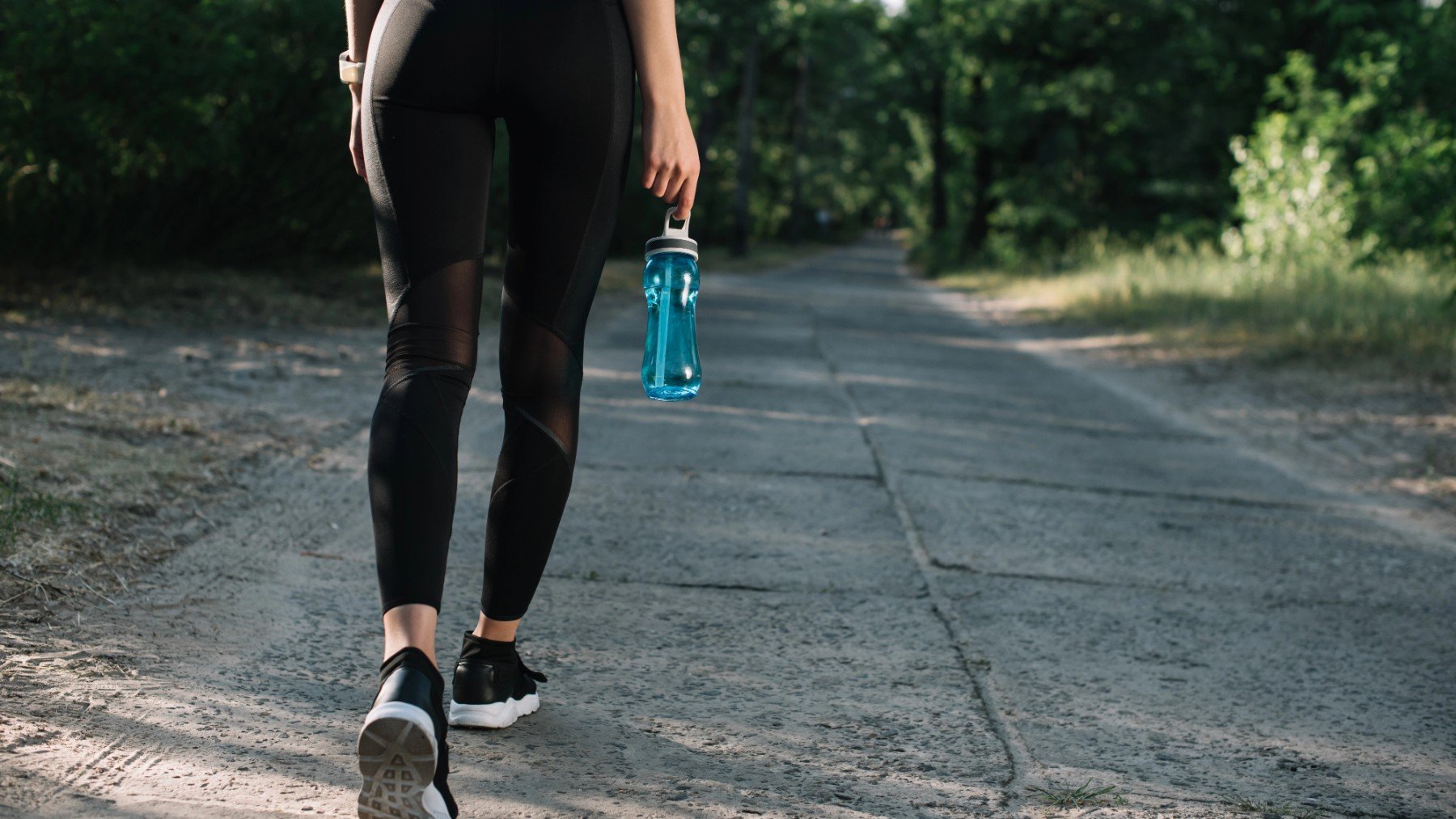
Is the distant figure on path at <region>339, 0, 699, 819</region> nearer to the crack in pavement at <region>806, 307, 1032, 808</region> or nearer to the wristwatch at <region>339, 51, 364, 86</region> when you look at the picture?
the wristwatch at <region>339, 51, 364, 86</region>

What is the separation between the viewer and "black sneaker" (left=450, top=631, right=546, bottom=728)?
88.0 inches

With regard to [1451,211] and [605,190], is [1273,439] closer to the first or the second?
[1451,211]

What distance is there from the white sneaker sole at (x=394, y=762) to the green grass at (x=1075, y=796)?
3.26ft

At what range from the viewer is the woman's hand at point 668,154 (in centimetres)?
211

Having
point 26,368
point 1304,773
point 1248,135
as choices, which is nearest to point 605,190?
point 1304,773

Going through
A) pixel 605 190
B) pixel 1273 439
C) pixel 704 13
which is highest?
pixel 704 13

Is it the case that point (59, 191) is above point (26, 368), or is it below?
above

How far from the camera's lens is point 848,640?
2.93 meters

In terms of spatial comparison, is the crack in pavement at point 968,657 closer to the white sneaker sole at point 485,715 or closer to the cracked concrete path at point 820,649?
the cracked concrete path at point 820,649

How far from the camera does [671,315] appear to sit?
229cm

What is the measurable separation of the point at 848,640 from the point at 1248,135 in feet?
79.5

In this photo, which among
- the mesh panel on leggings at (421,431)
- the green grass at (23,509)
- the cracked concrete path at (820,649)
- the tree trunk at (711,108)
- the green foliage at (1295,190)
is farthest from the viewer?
the tree trunk at (711,108)

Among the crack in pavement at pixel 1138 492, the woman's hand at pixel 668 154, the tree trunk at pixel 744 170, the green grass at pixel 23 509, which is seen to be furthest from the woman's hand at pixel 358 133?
the tree trunk at pixel 744 170

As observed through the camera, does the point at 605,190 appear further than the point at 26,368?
No
